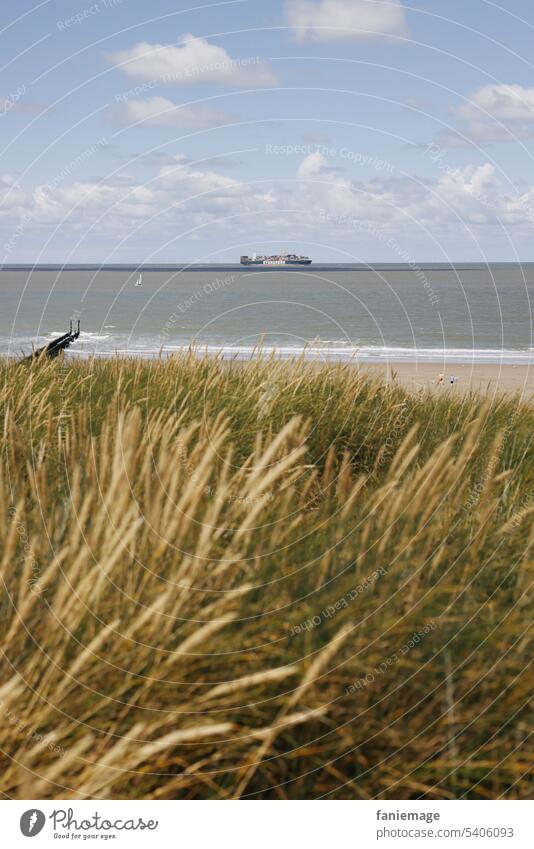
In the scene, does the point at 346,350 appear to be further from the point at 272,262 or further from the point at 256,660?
the point at 272,262

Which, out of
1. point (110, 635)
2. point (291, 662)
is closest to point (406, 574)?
point (291, 662)

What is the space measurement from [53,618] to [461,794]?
144 cm

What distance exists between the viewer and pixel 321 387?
700cm

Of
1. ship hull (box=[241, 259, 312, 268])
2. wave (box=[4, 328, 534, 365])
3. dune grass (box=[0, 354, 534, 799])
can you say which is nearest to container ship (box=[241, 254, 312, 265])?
ship hull (box=[241, 259, 312, 268])

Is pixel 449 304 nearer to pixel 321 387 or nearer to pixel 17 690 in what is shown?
pixel 321 387
